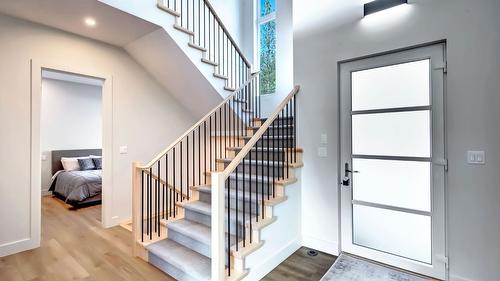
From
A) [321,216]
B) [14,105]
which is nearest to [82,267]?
[14,105]

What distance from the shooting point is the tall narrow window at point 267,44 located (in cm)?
513

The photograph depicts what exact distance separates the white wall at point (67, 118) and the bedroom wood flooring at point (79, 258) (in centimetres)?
295

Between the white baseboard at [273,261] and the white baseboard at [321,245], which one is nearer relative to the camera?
the white baseboard at [273,261]

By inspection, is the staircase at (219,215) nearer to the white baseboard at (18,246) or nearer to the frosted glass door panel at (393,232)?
the frosted glass door panel at (393,232)

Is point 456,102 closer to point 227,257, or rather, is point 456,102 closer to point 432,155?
A: point 432,155

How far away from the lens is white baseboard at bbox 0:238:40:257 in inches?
107

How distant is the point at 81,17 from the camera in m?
2.81

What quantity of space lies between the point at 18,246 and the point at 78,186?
1.92 meters

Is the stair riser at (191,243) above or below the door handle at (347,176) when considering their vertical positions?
below

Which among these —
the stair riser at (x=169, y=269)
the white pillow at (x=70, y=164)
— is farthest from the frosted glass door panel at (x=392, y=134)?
the white pillow at (x=70, y=164)

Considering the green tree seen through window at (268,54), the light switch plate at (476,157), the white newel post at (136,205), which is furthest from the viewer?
the green tree seen through window at (268,54)

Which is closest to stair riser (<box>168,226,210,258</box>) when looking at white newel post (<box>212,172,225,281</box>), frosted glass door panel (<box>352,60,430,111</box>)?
white newel post (<box>212,172,225,281</box>)

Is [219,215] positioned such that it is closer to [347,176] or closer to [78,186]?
[347,176]

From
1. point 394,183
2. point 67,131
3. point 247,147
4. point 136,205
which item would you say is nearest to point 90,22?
point 136,205
